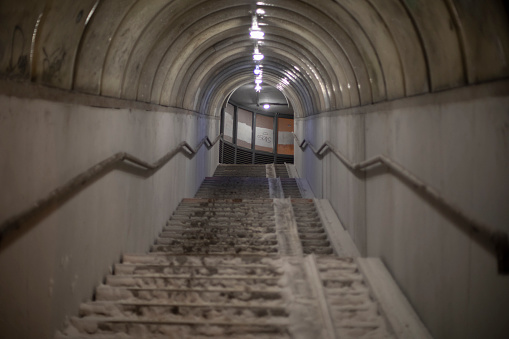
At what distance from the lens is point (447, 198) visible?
378 centimetres

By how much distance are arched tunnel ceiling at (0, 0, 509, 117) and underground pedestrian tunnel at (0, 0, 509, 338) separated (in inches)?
0.8

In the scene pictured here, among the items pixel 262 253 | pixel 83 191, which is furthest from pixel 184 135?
pixel 83 191

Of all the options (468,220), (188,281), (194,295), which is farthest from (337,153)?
(468,220)

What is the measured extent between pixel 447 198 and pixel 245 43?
8179mm

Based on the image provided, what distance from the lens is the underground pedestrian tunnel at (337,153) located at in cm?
321

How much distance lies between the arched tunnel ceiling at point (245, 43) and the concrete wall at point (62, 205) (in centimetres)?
28

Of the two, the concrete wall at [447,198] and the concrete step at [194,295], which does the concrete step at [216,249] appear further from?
the concrete step at [194,295]

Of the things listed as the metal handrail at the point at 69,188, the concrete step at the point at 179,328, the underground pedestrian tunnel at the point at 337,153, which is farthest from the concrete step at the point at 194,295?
the metal handrail at the point at 69,188

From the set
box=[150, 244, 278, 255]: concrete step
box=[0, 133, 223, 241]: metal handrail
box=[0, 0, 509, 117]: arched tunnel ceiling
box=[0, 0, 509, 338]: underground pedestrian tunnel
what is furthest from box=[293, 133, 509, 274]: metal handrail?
box=[0, 133, 223, 241]: metal handrail

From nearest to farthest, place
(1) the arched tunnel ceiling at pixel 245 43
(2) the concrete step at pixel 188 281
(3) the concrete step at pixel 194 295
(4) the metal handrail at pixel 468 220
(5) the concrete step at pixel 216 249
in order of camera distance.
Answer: (4) the metal handrail at pixel 468 220 → (1) the arched tunnel ceiling at pixel 245 43 → (3) the concrete step at pixel 194 295 → (2) the concrete step at pixel 188 281 → (5) the concrete step at pixel 216 249

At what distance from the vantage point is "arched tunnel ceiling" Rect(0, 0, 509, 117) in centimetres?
338

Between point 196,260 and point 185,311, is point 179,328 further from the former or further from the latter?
point 196,260

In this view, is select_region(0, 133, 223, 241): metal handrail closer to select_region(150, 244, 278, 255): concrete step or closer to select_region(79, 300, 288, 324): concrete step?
select_region(79, 300, 288, 324): concrete step

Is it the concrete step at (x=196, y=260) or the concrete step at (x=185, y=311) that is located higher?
the concrete step at (x=196, y=260)
